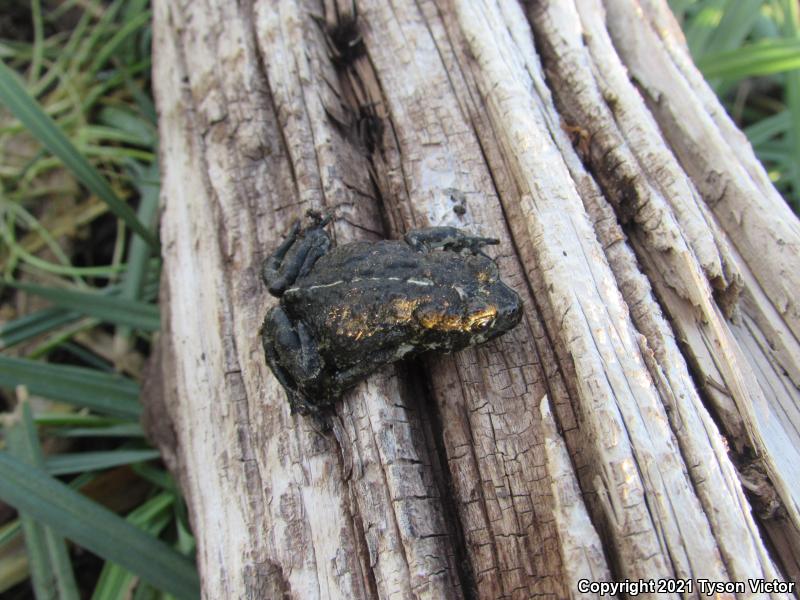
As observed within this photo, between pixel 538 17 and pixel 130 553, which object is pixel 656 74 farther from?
pixel 130 553

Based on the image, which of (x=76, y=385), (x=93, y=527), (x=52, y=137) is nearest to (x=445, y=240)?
(x=93, y=527)

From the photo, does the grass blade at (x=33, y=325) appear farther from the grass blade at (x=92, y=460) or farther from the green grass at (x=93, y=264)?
the grass blade at (x=92, y=460)

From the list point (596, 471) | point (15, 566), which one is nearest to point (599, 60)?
point (596, 471)

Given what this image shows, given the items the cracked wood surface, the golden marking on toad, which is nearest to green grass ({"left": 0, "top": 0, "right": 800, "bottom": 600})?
the cracked wood surface

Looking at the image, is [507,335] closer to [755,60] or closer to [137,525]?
[137,525]

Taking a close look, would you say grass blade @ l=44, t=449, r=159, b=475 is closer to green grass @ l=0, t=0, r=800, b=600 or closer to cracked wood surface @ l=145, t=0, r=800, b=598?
green grass @ l=0, t=0, r=800, b=600

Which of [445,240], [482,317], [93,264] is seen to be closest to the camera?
[482,317]
